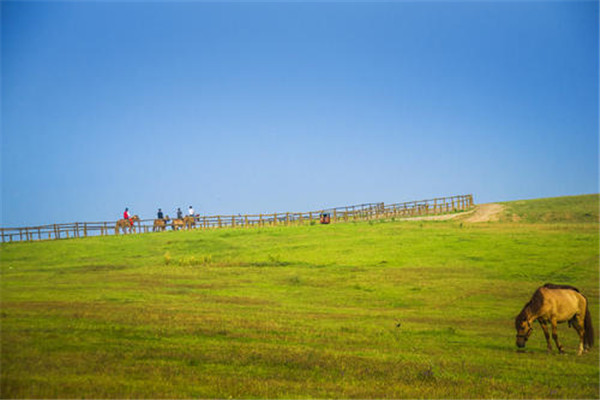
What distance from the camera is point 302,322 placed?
1642 centimetres

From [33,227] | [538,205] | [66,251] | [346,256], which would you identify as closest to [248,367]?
[346,256]

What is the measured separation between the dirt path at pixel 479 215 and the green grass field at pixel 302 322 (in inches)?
688

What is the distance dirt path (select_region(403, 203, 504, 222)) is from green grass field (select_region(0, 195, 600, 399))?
1748 cm

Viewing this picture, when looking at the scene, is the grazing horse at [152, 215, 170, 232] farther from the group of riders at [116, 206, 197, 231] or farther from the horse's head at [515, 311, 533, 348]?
the horse's head at [515, 311, 533, 348]

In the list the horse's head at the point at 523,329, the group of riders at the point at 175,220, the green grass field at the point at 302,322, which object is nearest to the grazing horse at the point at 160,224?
the group of riders at the point at 175,220

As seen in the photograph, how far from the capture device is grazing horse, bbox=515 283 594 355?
40.8ft

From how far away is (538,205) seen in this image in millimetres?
60281

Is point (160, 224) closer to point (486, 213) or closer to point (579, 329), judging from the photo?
point (486, 213)

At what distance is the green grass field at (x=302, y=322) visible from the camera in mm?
10148

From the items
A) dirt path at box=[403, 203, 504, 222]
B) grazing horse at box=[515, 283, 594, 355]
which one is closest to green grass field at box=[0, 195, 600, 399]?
grazing horse at box=[515, 283, 594, 355]

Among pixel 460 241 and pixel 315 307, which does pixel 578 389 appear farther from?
pixel 460 241

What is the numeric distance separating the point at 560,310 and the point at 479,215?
4696 centimetres

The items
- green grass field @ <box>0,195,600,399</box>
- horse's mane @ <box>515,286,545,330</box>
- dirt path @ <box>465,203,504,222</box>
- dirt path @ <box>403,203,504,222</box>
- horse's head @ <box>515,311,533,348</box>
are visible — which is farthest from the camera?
dirt path @ <box>403,203,504,222</box>

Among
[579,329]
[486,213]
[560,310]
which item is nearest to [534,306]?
[560,310]
